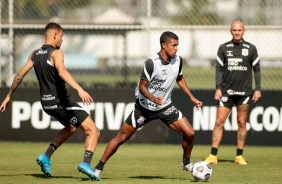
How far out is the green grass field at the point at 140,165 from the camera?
36.0 ft

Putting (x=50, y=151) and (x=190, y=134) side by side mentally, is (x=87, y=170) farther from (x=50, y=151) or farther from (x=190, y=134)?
(x=190, y=134)

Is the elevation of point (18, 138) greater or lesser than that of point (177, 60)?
lesser

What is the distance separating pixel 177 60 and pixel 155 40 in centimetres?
667

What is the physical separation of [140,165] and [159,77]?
257 cm

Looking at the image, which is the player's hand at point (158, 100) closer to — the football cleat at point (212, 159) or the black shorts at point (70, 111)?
the black shorts at point (70, 111)

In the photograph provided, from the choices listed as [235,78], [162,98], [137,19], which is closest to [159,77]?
[162,98]

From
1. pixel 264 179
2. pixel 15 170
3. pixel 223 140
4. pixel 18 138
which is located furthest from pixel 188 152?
pixel 18 138

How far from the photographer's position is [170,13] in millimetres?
17844

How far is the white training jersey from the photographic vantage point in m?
10.9

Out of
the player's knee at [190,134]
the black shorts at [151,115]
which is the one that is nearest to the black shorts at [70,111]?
the black shorts at [151,115]

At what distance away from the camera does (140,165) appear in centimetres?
1306

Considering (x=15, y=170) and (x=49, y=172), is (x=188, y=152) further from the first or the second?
(x=15, y=170)

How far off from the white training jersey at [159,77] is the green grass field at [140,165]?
111cm

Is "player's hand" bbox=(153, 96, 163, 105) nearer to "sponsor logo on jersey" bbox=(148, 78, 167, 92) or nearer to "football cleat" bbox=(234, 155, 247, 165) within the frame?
"sponsor logo on jersey" bbox=(148, 78, 167, 92)
